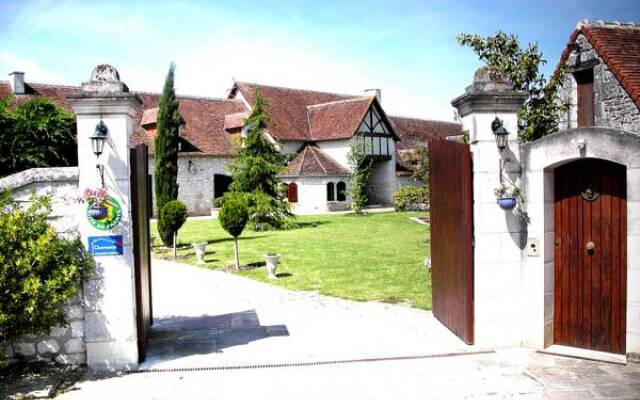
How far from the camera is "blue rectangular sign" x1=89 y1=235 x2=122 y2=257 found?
239 inches

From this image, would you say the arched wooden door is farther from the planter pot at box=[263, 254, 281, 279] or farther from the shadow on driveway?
the planter pot at box=[263, 254, 281, 279]

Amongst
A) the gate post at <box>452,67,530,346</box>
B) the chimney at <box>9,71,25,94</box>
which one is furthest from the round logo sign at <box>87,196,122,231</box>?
the chimney at <box>9,71,25,94</box>

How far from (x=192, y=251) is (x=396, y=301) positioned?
8923mm

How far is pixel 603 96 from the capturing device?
16078mm

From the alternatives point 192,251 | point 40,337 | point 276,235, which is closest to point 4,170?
point 192,251

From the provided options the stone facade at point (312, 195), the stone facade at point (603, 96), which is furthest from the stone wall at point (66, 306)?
the stone facade at point (312, 195)

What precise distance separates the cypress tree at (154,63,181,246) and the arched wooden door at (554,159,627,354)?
17.2 m

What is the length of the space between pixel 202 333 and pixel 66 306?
209 cm

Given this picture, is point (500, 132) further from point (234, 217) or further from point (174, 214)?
point (174, 214)

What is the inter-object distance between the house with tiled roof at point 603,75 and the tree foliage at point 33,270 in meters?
13.6

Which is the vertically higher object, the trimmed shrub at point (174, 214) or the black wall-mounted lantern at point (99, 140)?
the black wall-mounted lantern at point (99, 140)

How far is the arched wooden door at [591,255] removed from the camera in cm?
608

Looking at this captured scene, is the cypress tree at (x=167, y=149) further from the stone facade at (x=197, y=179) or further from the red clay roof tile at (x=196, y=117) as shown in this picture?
the stone facade at (x=197, y=179)

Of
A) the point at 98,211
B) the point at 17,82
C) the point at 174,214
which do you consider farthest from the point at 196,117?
the point at 98,211
